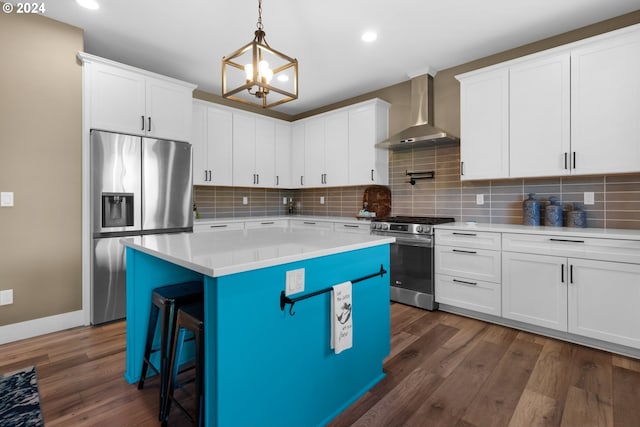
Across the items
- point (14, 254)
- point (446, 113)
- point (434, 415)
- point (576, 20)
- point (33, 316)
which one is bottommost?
point (434, 415)

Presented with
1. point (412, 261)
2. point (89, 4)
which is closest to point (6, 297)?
point (89, 4)

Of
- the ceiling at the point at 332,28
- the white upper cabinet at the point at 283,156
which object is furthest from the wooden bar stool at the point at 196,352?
the white upper cabinet at the point at 283,156

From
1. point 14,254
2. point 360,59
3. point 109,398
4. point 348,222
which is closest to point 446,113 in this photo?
point 360,59

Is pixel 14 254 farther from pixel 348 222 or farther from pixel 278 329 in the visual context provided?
pixel 348 222

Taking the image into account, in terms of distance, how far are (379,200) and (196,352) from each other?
350 centimetres

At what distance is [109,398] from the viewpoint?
1.91 meters

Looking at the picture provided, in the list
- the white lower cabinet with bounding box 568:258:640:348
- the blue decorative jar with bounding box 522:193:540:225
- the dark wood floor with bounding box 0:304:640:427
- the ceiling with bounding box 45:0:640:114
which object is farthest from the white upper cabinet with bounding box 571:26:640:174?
the dark wood floor with bounding box 0:304:640:427

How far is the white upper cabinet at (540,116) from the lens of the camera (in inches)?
110

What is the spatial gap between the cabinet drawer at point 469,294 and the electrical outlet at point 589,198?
110 centimetres

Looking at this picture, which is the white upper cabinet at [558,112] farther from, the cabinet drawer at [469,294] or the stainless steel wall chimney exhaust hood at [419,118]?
the cabinet drawer at [469,294]

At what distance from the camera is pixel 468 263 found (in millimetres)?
3168

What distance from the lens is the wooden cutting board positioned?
4512mm

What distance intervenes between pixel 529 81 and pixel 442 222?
5.04ft

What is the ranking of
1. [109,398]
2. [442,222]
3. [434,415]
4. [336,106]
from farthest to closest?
[336,106] → [442,222] → [109,398] → [434,415]
